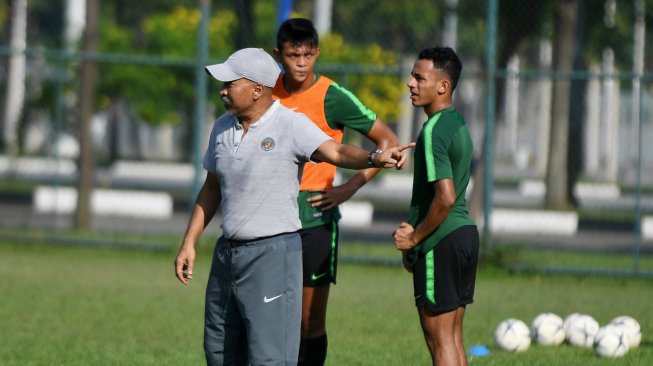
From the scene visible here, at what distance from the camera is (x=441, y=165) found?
6.06m

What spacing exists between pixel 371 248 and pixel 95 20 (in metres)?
5.15

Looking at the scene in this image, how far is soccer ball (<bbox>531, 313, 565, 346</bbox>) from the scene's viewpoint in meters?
9.08

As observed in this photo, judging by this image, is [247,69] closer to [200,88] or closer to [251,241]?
[251,241]

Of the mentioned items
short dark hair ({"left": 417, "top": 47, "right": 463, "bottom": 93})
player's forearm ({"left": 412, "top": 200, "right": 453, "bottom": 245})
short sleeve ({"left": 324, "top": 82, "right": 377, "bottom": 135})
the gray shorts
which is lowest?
the gray shorts

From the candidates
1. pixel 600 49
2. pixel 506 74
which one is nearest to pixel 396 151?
pixel 506 74

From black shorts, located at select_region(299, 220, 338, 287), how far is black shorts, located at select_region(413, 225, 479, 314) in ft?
2.88

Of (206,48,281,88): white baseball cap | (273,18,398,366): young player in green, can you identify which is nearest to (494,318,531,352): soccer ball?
(273,18,398,366): young player in green

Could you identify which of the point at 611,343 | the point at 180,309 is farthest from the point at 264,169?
the point at 180,309

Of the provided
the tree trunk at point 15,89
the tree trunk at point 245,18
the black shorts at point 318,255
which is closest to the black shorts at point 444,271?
the black shorts at point 318,255

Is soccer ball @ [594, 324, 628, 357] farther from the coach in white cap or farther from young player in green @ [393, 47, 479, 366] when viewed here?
Answer: the coach in white cap

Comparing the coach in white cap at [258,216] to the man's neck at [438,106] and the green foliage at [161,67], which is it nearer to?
the man's neck at [438,106]

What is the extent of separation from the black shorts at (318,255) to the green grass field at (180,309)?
1.48m

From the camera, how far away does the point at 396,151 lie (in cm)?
542

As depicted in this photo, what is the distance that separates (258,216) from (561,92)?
17354 mm
